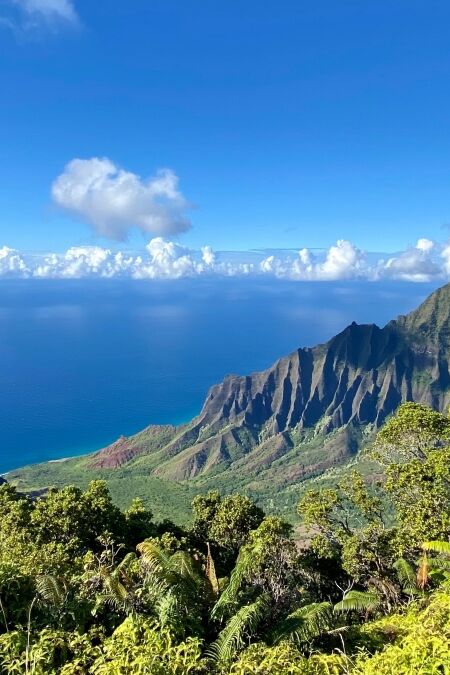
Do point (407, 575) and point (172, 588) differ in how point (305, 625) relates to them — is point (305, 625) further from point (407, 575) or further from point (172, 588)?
point (407, 575)

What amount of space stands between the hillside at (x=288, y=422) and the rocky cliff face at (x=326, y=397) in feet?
1.36

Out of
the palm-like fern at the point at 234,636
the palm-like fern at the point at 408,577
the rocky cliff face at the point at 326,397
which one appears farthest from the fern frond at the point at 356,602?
the rocky cliff face at the point at 326,397

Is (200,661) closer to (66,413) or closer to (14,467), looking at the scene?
(14,467)

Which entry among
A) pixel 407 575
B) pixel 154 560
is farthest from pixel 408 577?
pixel 154 560

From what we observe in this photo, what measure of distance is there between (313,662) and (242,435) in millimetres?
172265

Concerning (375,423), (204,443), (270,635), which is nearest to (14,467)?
(204,443)

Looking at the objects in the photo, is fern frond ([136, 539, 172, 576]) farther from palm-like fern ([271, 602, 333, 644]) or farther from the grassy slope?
the grassy slope

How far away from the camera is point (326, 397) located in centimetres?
19412

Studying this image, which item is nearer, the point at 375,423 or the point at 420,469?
the point at 420,469

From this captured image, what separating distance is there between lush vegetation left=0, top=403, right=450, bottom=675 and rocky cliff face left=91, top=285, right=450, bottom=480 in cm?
13505

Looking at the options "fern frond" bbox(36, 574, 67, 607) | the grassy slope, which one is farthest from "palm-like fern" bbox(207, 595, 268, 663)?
the grassy slope

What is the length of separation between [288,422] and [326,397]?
22131mm

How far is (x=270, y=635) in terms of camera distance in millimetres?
7781

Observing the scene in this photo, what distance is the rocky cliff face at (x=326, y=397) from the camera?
15975 cm
